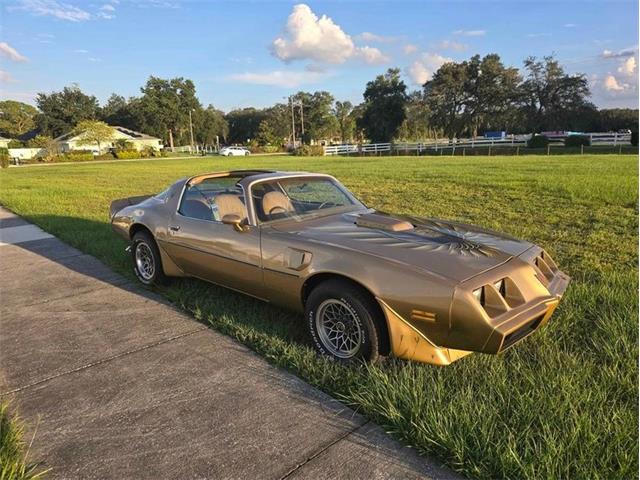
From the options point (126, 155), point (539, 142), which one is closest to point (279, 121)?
point (126, 155)

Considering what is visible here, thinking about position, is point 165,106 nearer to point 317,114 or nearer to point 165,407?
point 317,114

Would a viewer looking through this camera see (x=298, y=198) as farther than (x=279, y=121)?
No

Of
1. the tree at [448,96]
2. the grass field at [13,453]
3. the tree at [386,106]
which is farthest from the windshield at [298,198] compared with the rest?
the tree at [448,96]

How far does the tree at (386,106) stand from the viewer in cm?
6450

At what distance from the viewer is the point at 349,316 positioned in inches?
121

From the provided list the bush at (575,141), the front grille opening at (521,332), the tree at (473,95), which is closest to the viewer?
the front grille opening at (521,332)

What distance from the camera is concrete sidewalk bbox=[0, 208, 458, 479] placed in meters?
2.27

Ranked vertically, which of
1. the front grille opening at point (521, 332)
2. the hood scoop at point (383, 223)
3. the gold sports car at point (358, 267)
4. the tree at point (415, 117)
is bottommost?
the front grille opening at point (521, 332)

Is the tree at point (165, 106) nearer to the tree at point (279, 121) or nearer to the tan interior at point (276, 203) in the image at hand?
the tree at point (279, 121)

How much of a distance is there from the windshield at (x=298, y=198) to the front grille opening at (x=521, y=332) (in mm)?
1964

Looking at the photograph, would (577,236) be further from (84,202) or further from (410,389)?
(84,202)

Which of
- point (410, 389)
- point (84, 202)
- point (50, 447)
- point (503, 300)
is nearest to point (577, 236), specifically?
point (503, 300)

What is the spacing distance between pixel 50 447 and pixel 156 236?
264 centimetres

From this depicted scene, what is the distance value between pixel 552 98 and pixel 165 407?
245 feet
